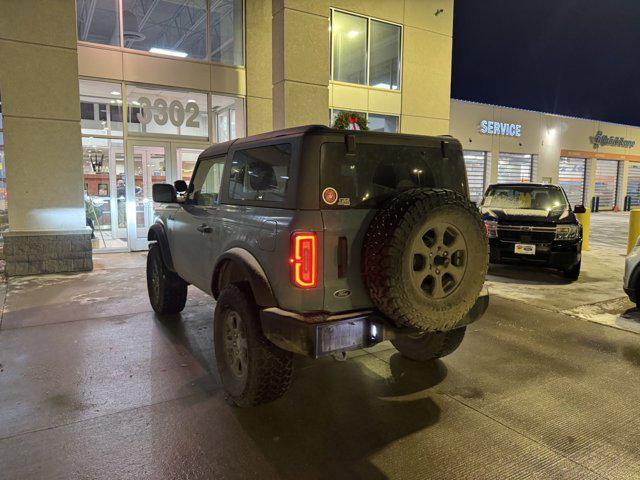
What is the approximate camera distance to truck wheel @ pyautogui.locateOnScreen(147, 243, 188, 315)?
5.85 meters

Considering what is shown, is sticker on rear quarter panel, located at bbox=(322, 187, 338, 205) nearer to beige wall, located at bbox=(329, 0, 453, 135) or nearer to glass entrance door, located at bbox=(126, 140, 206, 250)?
glass entrance door, located at bbox=(126, 140, 206, 250)

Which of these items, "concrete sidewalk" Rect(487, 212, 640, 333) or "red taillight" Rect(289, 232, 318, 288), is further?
"concrete sidewalk" Rect(487, 212, 640, 333)

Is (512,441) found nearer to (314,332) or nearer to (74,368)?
(314,332)

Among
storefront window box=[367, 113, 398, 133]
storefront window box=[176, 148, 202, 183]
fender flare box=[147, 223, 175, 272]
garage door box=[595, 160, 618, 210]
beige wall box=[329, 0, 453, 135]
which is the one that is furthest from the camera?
garage door box=[595, 160, 618, 210]

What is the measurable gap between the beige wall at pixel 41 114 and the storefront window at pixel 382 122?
26.0 ft

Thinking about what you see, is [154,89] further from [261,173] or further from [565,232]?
[565,232]

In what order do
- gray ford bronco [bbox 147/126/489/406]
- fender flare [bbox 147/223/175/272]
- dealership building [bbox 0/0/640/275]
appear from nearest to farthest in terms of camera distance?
gray ford bronco [bbox 147/126/489/406] → fender flare [bbox 147/223/175/272] → dealership building [bbox 0/0/640/275]

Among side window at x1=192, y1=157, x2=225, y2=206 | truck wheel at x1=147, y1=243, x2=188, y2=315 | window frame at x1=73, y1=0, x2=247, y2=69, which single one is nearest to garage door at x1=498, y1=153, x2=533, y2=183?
window frame at x1=73, y1=0, x2=247, y2=69

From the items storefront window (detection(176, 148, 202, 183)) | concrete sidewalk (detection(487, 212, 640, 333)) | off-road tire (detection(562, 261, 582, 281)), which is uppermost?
storefront window (detection(176, 148, 202, 183))

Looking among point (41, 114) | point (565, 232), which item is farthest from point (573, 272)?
point (41, 114)

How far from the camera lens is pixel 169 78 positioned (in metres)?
11.5

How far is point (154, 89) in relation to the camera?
37.5 feet

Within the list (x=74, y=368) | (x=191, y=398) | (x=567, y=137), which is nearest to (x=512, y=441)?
(x=191, y=398)

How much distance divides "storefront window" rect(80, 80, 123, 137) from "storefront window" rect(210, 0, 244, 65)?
2.94 m
